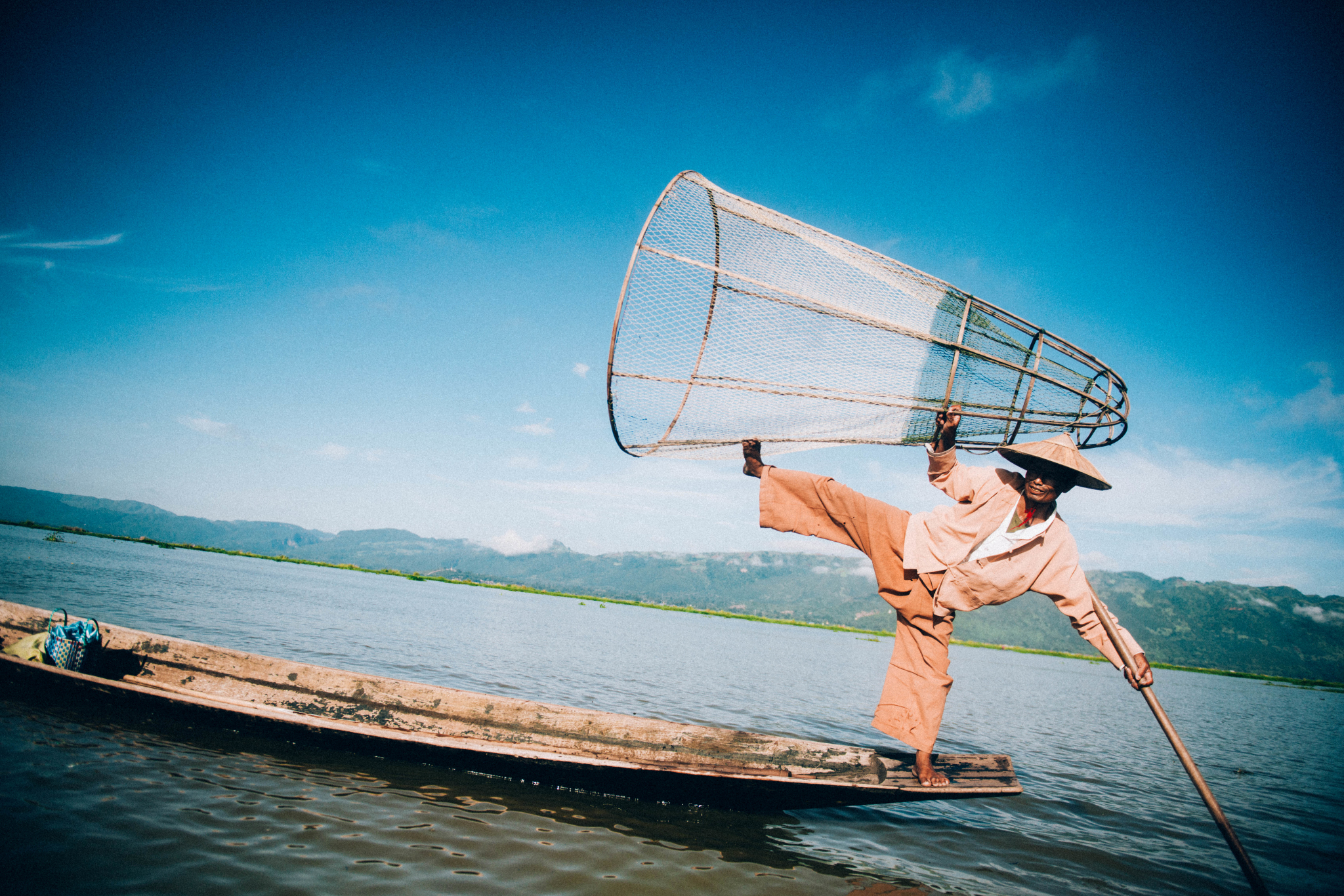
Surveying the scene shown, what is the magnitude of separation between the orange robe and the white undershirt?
0.05 m

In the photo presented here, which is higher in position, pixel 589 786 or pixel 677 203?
pixel 677 203

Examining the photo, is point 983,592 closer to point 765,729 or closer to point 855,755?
point 855,755

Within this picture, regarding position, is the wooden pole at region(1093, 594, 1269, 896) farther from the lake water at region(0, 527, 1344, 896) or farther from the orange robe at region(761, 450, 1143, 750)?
the lake water at region(0, 527, 1344, 896)

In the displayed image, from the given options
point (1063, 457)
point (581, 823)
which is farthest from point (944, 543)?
point (581, 823)

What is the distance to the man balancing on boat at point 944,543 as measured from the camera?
159 inches

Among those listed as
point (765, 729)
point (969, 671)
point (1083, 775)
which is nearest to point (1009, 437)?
point (765, 729)

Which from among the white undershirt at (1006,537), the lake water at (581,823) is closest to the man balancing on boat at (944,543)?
the white undershirt at (1006,537)

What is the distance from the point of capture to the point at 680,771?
4.95m

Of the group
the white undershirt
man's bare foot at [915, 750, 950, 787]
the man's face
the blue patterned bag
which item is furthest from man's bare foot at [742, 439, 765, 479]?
the blue patterned bag

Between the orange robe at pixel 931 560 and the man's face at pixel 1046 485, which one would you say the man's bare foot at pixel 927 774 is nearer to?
the orange robe at pixel 931 560

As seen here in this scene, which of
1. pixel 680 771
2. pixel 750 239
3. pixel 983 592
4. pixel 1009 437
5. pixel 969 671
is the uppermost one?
pixel 750 239

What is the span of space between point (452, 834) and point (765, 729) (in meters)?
6.42

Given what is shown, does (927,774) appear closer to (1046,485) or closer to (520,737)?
(1046,485)

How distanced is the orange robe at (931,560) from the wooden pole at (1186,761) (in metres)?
0.09
